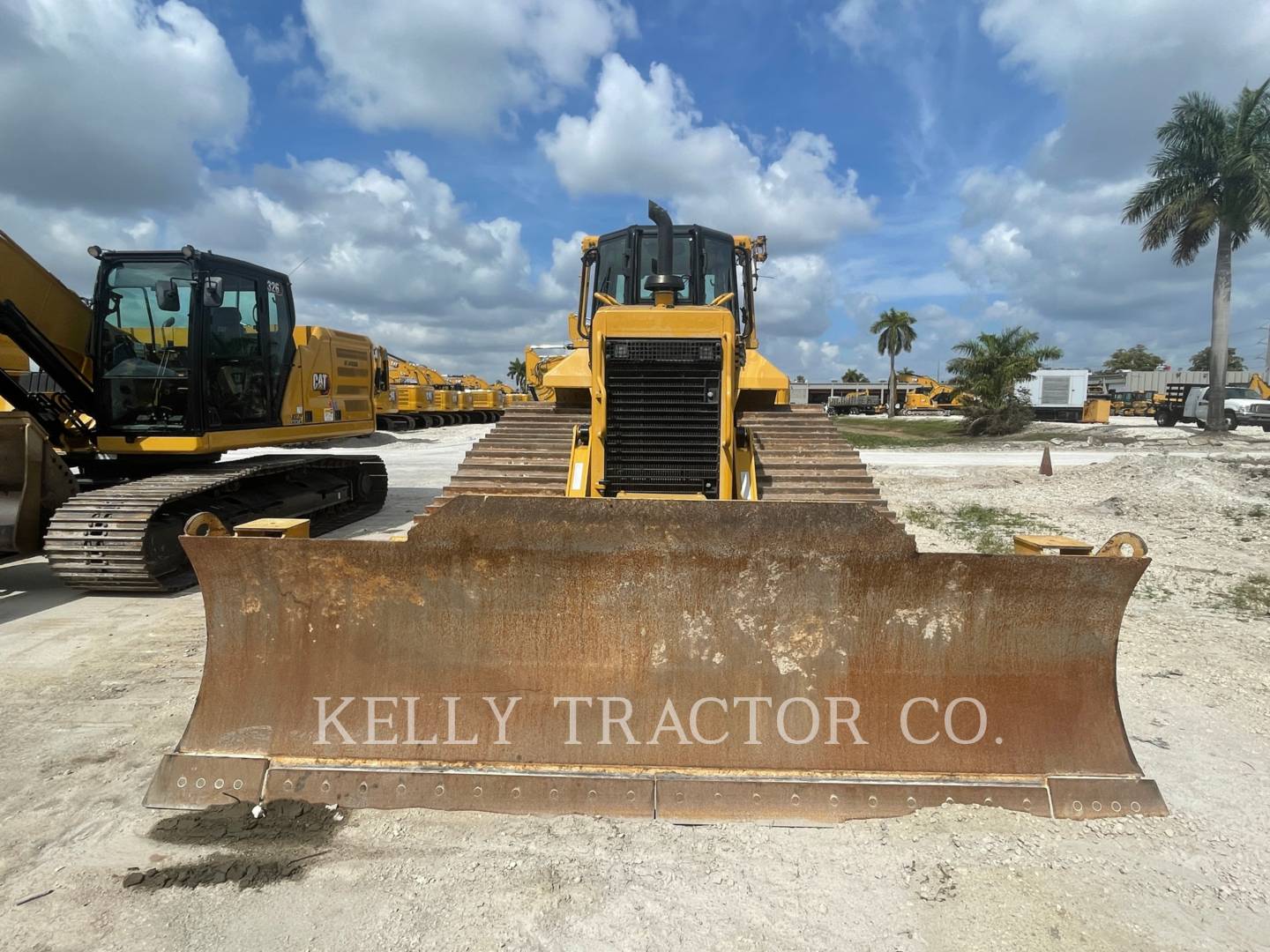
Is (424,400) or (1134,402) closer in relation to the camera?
(424,400)

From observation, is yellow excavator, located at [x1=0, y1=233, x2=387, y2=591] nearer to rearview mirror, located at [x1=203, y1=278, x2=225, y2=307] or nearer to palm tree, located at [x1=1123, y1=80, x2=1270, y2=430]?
rearview mirror, located at [x1=203, y1=278, x2=225, y2=307]

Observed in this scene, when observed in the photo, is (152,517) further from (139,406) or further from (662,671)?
(662,671)

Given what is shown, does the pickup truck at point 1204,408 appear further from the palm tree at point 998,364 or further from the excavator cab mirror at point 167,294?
the excavator cab mirror at point 167,294

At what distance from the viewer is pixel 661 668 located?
3.00 meters

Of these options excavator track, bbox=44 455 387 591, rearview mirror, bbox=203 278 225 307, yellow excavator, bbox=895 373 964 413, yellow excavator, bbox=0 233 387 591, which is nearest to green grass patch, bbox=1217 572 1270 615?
yellow excavator, bbox=0 233 387 591

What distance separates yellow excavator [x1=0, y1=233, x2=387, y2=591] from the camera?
605 centimetres

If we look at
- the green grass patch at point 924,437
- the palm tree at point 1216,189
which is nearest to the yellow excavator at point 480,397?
the green grass patch at point 924,437

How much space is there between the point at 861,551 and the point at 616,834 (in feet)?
4.62

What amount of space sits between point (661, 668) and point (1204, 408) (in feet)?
119

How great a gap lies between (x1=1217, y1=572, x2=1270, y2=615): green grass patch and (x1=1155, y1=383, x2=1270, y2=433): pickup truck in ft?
83.8

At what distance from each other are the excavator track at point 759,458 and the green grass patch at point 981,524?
11.5 ft

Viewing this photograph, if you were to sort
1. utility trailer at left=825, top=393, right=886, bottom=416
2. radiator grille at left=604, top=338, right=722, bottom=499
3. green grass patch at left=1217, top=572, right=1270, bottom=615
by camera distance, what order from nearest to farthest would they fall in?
radiator grille at left=604, top=338, right=722, bottom=499 → green grass patch at left=1217, top=572, right=1270, bottom=615 → utility trailer at left=825, top=393, right=886, bottom=416

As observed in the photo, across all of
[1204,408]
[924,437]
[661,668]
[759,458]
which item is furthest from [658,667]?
[1204,408]

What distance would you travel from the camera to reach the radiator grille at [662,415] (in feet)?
13.0
